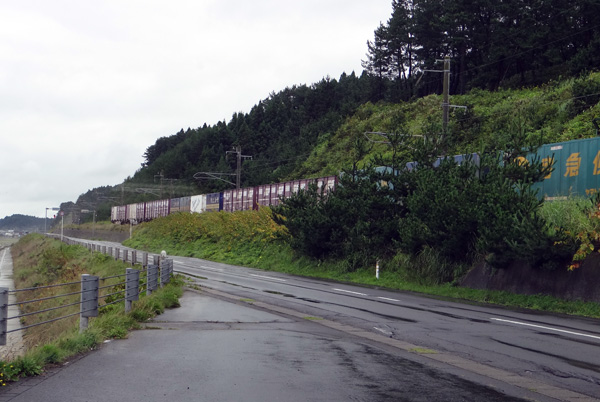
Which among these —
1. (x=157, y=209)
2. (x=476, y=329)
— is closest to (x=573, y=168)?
(x=476, y=329)

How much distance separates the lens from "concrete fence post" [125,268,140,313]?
13.8 metres

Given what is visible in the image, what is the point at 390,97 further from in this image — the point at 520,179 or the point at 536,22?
the point at 520,179

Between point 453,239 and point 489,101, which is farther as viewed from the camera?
point 489,101

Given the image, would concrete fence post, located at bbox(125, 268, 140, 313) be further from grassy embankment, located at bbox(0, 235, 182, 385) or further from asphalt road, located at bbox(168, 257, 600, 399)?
asphalt road, located at bbox(168, 257, 600, 399)

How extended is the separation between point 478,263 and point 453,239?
3.81 feet

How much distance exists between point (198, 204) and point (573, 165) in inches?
1863

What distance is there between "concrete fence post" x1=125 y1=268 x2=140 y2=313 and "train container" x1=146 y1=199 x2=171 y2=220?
60.7 metres

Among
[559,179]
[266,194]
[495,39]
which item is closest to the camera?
[559,179]

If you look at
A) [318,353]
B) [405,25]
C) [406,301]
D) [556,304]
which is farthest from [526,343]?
[405,25]

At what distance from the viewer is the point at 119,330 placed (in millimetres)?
10953

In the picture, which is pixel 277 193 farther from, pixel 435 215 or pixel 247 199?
pixel 435 215

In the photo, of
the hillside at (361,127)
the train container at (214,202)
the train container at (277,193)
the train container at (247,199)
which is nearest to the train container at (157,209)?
the hillside at (361,127)

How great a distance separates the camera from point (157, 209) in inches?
3098

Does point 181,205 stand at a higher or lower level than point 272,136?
lower
